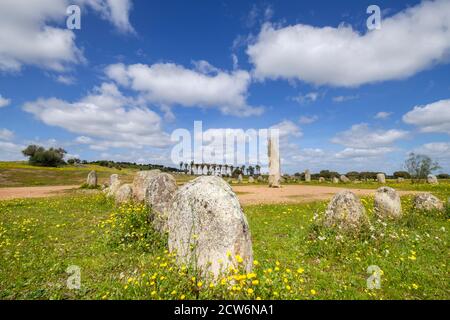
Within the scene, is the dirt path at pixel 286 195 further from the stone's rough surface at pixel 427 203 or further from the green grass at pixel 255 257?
the green grass at pixel 255 257

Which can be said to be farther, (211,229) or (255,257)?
(255,257)

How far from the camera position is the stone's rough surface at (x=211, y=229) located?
20.5 ft

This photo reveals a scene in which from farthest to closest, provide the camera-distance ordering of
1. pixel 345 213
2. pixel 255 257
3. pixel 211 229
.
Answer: pixel 345 213 → pixel 255 257 → pixel 211 229

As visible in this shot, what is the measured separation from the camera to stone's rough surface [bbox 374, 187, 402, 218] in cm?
1361

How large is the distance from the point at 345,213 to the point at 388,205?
4764mm

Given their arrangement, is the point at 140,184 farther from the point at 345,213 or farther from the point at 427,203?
the point at 427,203

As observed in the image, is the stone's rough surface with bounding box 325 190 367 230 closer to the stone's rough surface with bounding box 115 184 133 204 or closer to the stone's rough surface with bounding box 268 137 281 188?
the stone's rough surface with bounding box 115 184 133 204

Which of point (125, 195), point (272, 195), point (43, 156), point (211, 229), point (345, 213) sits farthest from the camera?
point (43, 156)

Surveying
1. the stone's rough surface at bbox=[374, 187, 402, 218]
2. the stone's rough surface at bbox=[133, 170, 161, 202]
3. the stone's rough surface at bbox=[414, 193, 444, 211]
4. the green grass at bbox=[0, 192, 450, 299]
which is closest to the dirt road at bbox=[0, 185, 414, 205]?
the stone's rough surface at bbox=[133, 170, 161, 202]

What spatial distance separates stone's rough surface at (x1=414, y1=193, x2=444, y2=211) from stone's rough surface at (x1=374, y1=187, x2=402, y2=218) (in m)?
2.28

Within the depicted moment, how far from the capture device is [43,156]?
8644 cm

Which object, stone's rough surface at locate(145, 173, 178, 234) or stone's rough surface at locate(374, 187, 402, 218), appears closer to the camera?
stone's rough surface at locate(145, 173, 178, 234)

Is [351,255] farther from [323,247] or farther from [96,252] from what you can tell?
[96,252]

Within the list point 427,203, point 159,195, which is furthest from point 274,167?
point 159,195
